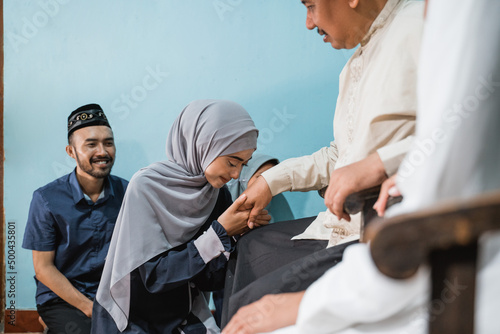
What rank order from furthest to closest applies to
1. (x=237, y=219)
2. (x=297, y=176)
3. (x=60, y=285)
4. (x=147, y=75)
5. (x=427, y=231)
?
(x=147, y=75) < (x=60, y=285) < (x=237, y=219) < (x=297, y=176) < (x=427, y=231)

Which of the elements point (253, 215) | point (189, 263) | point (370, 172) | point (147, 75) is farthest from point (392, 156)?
point (147, 75)

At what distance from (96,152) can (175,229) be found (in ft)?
3.12

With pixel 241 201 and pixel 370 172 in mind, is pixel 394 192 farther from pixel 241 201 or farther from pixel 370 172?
pixel 241 201

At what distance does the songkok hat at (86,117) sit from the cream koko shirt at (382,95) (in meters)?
1.67

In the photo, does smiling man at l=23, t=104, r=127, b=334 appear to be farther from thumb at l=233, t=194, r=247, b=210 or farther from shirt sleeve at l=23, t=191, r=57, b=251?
thumb at l=233, t=194, r=247, b=210

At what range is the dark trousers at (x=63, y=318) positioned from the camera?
7.46 feet

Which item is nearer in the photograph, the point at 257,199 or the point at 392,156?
the point at 392,156

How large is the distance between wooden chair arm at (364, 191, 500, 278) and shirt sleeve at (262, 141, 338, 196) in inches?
40.1

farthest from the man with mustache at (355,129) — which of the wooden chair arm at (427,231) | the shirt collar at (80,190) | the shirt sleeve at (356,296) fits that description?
the shirt collar at (80,190)

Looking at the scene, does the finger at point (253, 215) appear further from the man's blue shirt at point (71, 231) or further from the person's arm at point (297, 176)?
the man's blue shirt at point (71, 231)

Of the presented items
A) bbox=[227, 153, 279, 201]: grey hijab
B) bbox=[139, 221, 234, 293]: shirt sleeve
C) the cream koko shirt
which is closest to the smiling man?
bbox=[227, 153, 279, 201]: grey hijab

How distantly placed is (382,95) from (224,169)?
0.94m

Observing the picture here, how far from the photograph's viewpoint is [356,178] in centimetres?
85

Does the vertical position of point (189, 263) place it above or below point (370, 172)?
below
